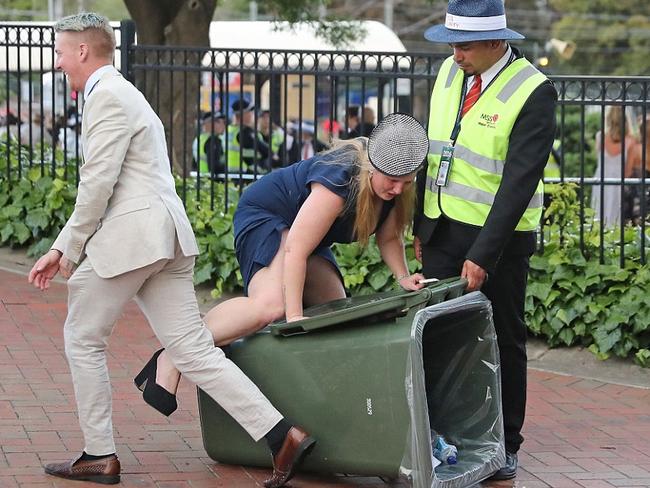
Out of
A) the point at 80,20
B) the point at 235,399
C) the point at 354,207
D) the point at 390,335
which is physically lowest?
the point at 235,399

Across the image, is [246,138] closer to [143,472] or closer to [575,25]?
[143,472]

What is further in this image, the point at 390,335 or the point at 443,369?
the point at 443,369

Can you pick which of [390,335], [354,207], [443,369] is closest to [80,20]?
[354,207]

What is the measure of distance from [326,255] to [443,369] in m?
0.66

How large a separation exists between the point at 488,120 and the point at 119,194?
4.56 feet

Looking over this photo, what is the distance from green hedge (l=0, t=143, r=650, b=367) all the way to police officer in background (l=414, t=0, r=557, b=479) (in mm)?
2020

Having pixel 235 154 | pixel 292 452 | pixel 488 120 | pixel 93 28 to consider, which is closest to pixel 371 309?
pixel 292 452

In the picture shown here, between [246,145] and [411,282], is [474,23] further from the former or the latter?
[246,145]

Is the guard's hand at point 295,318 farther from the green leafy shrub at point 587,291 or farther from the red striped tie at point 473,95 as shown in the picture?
the green leafy shrub at point 587,291

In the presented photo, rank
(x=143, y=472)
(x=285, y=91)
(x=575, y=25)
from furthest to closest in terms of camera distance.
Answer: (x=575, y=25), (x=285, y=91), (x=143, y=472)

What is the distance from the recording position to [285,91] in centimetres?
827

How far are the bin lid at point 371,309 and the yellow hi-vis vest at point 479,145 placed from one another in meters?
0.31

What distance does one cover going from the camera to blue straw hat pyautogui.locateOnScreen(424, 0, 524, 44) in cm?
472

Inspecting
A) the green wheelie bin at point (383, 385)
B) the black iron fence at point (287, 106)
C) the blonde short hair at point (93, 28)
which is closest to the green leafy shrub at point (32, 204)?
the black iron fence at point (287, 106)
